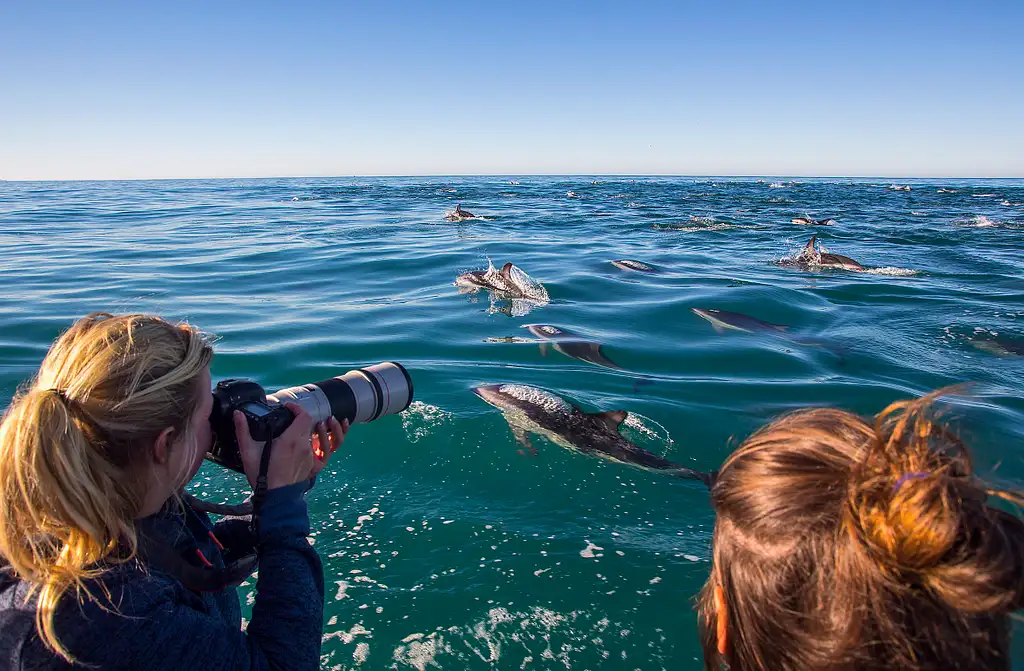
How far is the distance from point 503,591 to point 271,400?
1832 mm

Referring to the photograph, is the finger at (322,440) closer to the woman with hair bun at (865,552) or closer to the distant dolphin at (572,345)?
the woman with hair bun at (865,552)

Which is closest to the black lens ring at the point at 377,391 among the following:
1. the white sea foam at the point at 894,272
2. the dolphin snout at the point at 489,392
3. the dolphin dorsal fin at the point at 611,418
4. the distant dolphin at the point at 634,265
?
the dolphin dorsal fin at the point at 611,418

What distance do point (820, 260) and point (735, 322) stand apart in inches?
263

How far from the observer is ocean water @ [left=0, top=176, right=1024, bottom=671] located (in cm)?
366

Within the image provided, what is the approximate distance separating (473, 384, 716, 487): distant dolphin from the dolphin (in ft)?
14.2

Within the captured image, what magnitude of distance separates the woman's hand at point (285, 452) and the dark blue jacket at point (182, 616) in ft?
0.16

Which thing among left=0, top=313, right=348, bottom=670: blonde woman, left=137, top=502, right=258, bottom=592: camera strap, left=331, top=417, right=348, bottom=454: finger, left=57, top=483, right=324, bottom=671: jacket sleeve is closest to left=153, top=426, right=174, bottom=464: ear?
left=0, top=313, right=348, bottom=670: blonde woman

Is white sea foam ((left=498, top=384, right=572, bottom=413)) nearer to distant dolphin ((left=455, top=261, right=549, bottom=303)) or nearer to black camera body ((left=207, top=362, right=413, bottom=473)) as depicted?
black camera body ((left=207, top=362, right=413, bottom=473))

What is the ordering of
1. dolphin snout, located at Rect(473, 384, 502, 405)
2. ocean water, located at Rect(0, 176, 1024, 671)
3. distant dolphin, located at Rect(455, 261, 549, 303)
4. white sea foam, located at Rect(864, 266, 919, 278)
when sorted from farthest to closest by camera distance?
1. white sea foam, located at Rect(864, 266, 919, 278)
2. distant dolphin, located at Rect(455, 261, 549, 303)
3. dolphin snout, located at Rect(473, 384, 502, 405)
4. ocean water, located at Rect(0, 176, 1024, 671)

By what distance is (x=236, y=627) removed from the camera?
6.85 feet

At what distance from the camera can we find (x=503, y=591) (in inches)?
148

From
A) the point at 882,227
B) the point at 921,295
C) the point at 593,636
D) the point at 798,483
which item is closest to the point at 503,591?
the point at 593,636

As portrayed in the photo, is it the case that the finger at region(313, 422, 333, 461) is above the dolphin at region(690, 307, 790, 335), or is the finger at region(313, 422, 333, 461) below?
above

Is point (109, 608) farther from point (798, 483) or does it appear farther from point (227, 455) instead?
point (798, 483)
